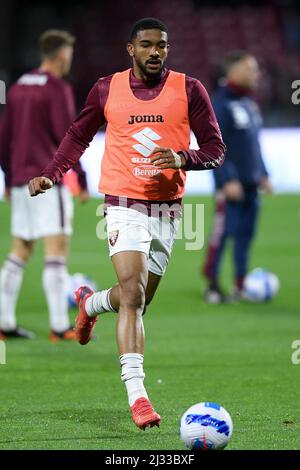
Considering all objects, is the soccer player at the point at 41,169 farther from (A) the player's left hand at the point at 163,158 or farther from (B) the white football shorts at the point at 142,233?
(A) the player's left hand at the point at 163,158

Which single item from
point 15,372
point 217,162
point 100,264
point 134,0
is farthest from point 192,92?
point 134,0

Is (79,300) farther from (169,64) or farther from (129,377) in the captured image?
(169,64)

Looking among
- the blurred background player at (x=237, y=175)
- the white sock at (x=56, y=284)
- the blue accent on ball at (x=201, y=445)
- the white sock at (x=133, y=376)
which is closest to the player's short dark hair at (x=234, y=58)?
the blurred background player at (x=237, y=175)

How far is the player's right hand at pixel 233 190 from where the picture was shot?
37.7 ft

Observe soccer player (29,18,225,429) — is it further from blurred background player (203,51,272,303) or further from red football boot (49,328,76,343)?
blurred background player (203,51,272,303)

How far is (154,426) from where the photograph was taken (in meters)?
6.02

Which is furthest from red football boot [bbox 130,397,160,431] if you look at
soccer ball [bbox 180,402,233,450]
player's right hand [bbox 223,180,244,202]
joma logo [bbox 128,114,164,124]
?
player's right hand [bbox 223,180,244,202]

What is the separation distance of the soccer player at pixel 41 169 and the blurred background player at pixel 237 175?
2.56 meters

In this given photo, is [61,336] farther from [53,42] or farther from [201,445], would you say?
[201,445]

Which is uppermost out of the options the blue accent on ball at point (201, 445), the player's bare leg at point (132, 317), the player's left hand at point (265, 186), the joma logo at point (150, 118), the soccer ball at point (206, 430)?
the player's left hand at point (265, 186)

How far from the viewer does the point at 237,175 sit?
1173 cm

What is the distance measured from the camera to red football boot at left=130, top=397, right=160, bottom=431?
574cm

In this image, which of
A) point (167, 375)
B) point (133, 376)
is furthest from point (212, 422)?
point (167, 375)

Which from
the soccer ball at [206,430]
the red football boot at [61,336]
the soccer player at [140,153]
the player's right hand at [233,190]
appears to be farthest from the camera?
the player's right hand at [233,190]
